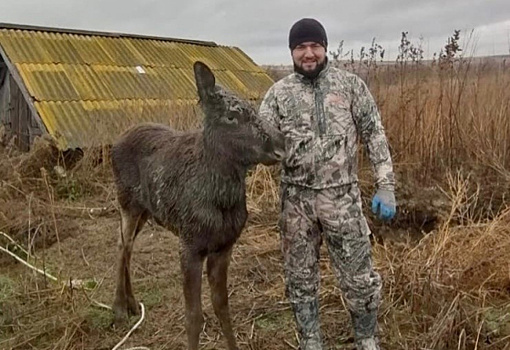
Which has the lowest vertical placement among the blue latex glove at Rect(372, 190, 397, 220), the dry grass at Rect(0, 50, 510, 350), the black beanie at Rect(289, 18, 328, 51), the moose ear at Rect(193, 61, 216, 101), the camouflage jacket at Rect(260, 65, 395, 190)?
the dry grass at Rect(0, 50, 510, 350)

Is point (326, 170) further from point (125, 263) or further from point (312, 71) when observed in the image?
point (125, 263)

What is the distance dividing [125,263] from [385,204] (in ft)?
7.43

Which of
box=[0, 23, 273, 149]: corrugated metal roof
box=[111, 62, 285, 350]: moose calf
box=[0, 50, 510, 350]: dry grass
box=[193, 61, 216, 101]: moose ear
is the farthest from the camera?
box=[0, 23, 273, 149]: corrugated metal roof

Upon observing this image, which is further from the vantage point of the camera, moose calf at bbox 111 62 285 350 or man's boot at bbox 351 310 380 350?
man's boot at bbox 351 310 380 350

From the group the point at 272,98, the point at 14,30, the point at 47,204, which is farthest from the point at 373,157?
the point at 14,30

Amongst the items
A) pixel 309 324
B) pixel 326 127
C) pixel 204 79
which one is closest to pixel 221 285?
pixel 309 324

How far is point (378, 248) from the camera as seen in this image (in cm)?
543

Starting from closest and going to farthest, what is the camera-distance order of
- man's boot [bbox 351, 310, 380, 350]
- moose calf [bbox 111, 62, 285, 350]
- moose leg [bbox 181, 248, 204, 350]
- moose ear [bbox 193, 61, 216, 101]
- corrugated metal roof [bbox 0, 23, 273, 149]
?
moose ear [bbox 193, 61, 216, 101] → moose calf [bbox 111, 62, 285, 350] → moose leg [bbox 181, 248, 204, 350] → man's boot [bbox 351, 310, 380, 350] → corrugated metal roof [bbox 0, 23, 273, 149]

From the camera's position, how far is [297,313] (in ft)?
12.6

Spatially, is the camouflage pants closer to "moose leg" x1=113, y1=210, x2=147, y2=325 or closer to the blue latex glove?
the blue latex glove

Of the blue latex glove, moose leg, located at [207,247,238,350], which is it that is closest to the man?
the blue latex glove

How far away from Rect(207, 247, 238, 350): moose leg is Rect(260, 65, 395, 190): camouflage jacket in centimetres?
70

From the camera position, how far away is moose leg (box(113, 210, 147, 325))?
459cm

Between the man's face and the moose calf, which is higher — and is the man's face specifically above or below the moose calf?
above
